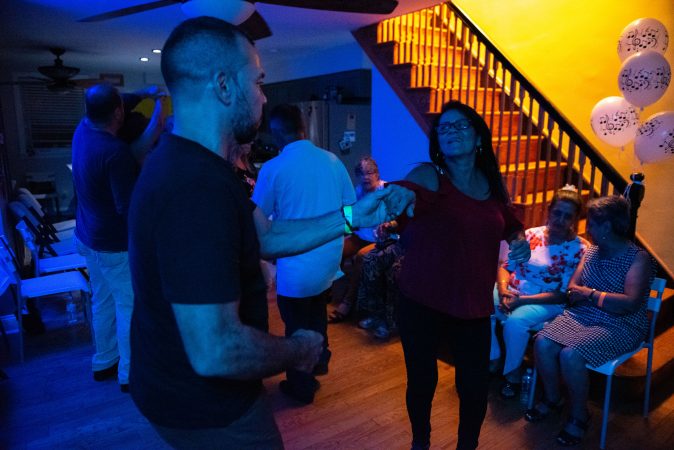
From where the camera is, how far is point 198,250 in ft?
2.61

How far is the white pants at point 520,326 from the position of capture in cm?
262

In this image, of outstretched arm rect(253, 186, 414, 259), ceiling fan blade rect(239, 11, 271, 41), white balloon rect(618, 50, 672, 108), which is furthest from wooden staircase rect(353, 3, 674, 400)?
outstretched arm rect(253, 186, 414, 259)

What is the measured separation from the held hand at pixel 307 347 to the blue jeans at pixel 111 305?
176 centimetres

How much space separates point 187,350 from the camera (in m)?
0.83

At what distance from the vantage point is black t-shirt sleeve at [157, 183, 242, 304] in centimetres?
79

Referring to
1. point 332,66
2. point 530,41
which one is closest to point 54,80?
point 332,66

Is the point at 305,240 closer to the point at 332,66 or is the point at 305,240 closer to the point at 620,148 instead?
the point at 620,148

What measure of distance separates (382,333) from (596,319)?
145 centimetres

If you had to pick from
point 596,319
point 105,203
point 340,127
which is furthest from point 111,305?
point 340,127

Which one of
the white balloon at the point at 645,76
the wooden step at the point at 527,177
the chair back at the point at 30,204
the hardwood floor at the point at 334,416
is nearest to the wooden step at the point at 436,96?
the wooden step at the point at 527,177

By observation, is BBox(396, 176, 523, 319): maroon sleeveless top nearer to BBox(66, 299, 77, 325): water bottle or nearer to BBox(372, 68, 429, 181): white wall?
BBox(372, 68, 429, 181): white wall

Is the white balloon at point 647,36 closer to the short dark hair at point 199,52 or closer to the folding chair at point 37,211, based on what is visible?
the short dark hair at point 199,52

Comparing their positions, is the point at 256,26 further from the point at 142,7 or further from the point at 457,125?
the point at 457,125

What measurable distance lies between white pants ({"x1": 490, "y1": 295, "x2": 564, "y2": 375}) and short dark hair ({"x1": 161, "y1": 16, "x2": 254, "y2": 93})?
2.29 m
